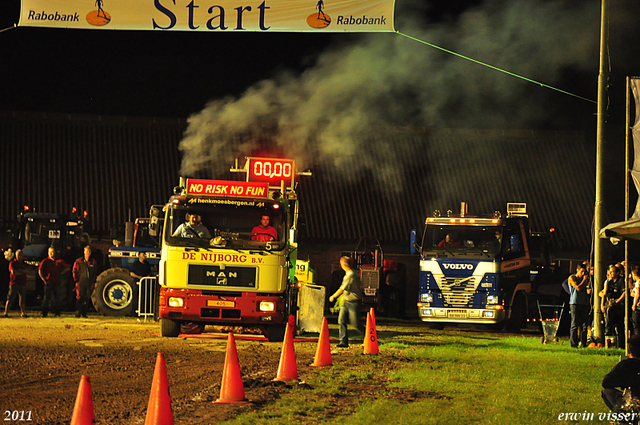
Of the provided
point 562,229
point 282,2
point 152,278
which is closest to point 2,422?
point 282,2

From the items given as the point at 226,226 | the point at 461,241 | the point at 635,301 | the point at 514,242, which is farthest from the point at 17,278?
the point at 635,301

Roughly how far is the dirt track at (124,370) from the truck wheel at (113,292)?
291 centimetres

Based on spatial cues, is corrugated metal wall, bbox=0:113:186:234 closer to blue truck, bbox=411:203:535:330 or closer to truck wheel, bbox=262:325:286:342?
blue truck, bbox=411:203:535:330

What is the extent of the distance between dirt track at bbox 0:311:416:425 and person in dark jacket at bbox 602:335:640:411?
3.27 meters

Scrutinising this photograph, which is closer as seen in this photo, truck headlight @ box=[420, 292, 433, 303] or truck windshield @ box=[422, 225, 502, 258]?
truck windshield @ box=[422, 225, 502, 258]

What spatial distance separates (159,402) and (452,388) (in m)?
4.95

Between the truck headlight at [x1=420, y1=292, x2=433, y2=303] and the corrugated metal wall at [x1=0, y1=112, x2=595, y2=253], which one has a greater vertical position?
the corrugated metal wall at [x1=0, y1=112, x2=595, y2=253]

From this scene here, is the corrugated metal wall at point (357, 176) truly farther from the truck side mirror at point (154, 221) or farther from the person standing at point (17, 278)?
the truck side mirror at point (154, 221)

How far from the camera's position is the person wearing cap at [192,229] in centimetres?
1684

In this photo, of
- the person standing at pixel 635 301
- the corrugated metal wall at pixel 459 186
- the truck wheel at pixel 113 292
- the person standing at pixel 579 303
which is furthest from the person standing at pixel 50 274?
the person standing at pixel 635 301

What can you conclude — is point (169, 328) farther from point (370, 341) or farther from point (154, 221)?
point (370, 341)

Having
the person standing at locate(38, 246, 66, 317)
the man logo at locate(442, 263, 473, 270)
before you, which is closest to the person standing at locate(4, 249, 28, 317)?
the person standing at locate(38, 246, 66, 317)

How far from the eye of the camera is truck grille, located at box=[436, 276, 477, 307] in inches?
868

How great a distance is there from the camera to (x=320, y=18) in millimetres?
16266
